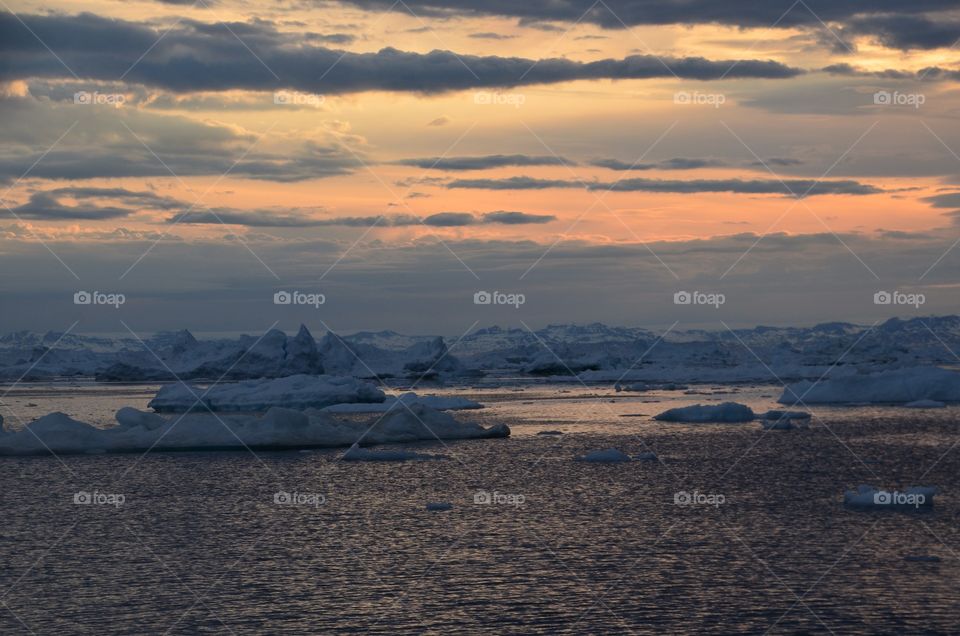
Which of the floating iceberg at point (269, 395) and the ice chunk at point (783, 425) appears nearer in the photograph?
the ice chunk at point (783, 425)

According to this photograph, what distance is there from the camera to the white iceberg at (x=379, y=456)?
3975 cm

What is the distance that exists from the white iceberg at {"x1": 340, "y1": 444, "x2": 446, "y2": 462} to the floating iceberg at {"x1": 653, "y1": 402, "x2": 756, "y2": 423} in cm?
2007

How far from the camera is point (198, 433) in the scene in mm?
44250

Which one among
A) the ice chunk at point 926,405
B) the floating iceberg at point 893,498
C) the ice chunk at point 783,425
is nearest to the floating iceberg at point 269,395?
the ice chunk at point 783,425

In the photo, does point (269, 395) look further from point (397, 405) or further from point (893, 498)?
point (893, 498)

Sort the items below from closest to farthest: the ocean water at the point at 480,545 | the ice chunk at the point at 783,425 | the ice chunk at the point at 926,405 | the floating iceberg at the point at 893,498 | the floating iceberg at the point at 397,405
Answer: the ocean water at the point at 480,545, the floating iceberg at the point at 893,498, the ice chunk at the point at 783,425, the floating iceberg at the point at 397,405, the ice chunk at the point at 926,405

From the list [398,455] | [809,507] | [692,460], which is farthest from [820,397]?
[809,507]

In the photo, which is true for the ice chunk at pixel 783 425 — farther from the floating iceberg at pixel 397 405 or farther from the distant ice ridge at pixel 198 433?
the floating iceberg at pixel 397 405

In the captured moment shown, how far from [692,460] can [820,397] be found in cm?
3635

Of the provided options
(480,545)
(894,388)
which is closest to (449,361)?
(894,388)

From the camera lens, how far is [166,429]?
145 feet

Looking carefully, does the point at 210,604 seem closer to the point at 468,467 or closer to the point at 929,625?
the point at 929,625

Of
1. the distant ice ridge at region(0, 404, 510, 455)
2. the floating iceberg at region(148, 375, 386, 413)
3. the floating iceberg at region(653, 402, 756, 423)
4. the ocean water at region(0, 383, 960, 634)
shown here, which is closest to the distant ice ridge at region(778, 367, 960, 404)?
the floating iceberg at region(653, 402, 756, 423)

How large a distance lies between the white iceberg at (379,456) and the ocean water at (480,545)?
2.07 feet
